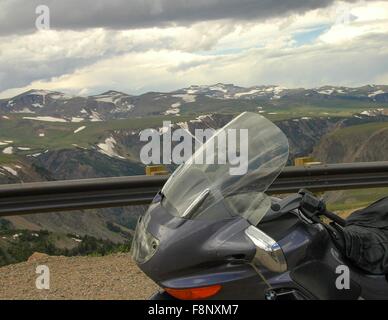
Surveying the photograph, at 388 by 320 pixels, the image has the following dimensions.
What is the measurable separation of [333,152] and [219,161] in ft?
571

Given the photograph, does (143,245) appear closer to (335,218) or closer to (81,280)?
(335,218)

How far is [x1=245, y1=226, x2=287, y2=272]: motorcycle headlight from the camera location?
9.09 feet

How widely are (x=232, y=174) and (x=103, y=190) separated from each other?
4.21m

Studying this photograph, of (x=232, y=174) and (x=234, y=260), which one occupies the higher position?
(x=232, y=174)

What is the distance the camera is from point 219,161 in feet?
10.1

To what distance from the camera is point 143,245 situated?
9.62 ft

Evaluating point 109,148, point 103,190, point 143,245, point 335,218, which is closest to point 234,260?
point 143,245

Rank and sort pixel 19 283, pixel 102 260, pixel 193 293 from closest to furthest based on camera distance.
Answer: pixel 193 293 → pixel 19 283 → pixel 102 260

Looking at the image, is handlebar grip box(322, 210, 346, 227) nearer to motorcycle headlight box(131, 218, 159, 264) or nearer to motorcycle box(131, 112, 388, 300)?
motorcycle box(131, 112, 388, 300)

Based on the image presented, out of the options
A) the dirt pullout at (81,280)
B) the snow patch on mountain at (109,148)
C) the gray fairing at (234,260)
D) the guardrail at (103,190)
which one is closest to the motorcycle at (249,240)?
the gray fairing at (234,260)

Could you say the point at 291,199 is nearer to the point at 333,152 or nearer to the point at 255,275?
the point at 255,275
